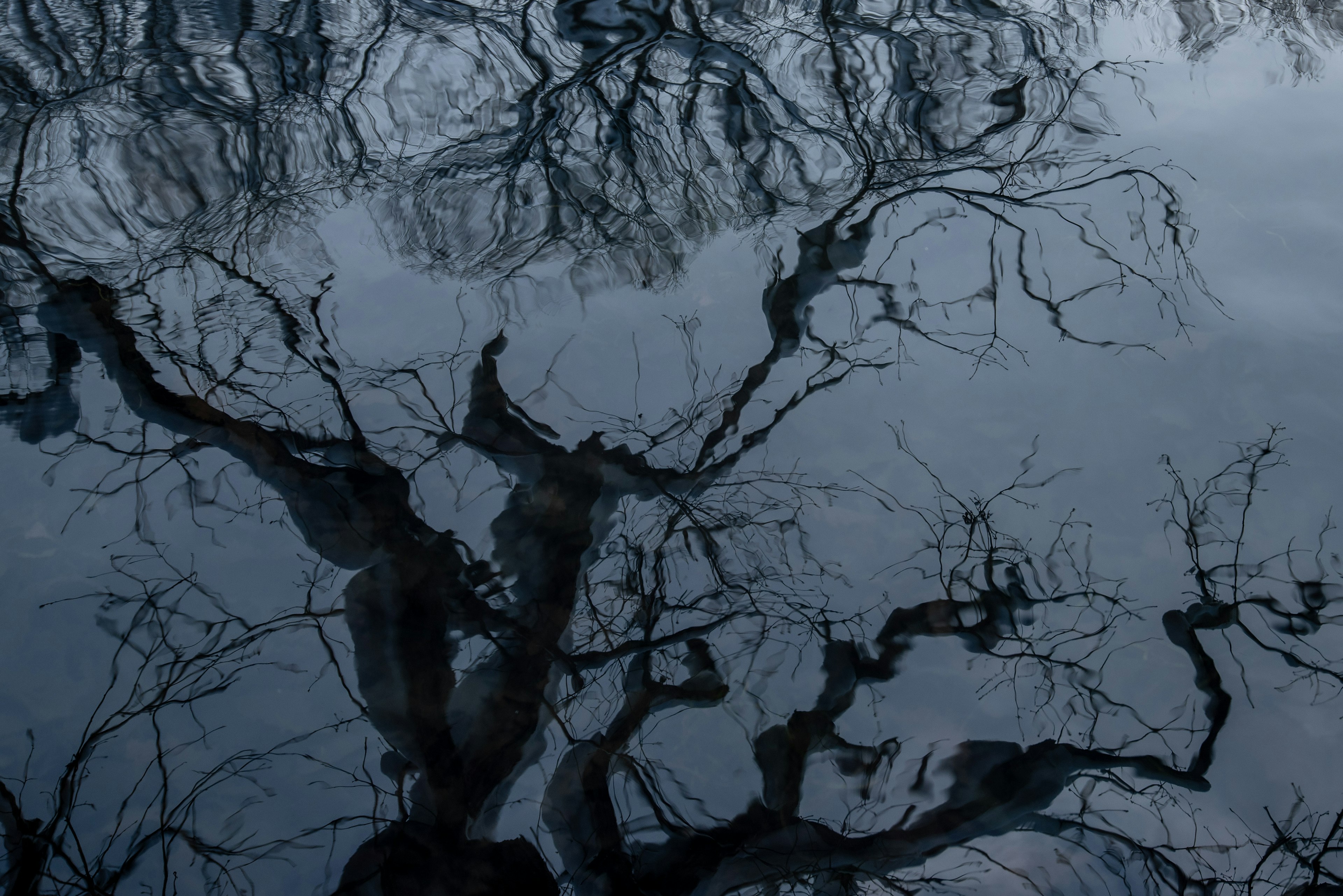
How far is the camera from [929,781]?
1313 mm

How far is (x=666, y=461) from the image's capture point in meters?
1.66

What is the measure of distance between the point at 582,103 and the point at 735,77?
432 millimetres

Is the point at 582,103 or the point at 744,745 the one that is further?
the point at 582,103

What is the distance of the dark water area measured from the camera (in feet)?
4.20

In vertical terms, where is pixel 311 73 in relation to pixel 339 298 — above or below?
above

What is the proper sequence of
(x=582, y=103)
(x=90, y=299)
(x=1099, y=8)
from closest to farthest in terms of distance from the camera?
(x=90, y=299)
(x=582, y=103)
(x=1099, y=8)

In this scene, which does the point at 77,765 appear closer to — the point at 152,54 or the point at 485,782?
the point at 485,782

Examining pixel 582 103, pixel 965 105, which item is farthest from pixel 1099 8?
pixel 582 103

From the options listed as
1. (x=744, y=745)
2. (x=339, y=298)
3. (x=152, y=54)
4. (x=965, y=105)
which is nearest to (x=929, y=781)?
(x=744, y=745)

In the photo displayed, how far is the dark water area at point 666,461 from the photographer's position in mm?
1280

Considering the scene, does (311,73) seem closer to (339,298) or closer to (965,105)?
(339,298)

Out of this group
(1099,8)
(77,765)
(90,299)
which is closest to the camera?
(77,765)

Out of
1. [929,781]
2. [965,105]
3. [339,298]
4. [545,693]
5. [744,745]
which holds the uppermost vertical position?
[965,105]

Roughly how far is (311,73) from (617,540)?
169 centimetres
